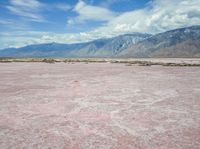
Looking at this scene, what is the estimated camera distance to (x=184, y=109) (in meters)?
12.4

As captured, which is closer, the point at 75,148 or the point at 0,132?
the point at 75,148

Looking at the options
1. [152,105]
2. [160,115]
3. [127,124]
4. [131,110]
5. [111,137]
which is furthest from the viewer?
[152,105]

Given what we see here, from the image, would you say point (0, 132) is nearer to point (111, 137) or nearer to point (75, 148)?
point (75, 148)

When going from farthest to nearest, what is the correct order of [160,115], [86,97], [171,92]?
[171,92]
[86,97]
[160,115]

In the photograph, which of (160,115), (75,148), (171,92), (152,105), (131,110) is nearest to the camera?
(75,148)

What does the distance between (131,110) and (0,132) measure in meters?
5.93

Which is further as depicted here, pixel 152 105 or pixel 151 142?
pixel 152 105

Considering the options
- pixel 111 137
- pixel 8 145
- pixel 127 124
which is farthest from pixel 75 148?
pixel 127 124

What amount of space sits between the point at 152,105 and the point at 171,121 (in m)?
3.05

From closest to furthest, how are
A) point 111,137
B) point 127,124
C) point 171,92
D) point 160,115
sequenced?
point 111,137 < point 127,124 < point 160,115 < point 171,92

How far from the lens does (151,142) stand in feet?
26.6

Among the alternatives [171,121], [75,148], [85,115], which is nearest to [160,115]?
[171,121]

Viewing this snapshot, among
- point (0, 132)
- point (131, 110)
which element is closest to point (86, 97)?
point (131, 110)

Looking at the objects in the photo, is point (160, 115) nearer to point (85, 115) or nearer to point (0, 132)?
point (85, 115)
